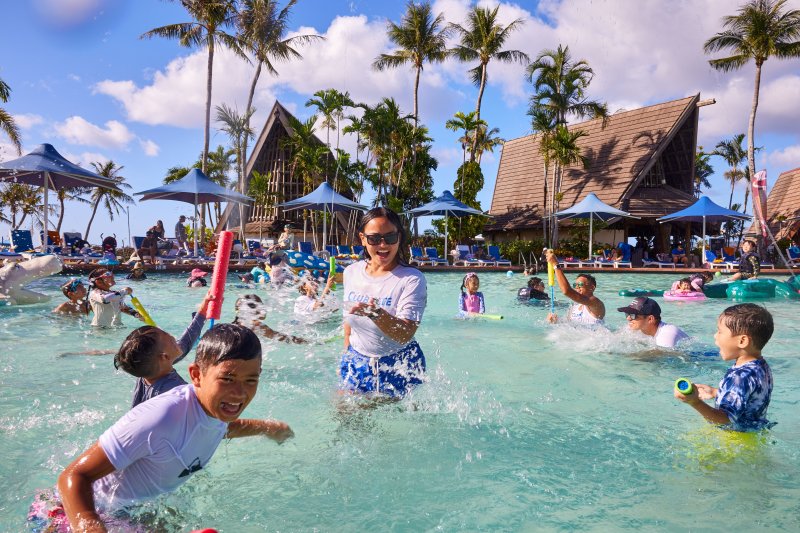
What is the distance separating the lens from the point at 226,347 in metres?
2.03

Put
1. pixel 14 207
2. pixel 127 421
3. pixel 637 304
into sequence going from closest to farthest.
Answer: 1. pixel 127 421
2. pixel 637 304
3. pixel 14 207

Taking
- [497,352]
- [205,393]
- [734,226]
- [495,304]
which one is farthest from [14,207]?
[734,226]

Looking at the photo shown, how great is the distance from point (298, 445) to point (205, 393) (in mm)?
1788

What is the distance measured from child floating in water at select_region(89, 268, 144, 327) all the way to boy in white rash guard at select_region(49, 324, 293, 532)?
18.7 ft

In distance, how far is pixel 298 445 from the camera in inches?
147

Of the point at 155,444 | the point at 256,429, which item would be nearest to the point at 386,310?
the point at 256,429

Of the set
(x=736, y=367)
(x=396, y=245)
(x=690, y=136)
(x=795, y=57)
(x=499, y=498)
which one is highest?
(x=795, y=57)

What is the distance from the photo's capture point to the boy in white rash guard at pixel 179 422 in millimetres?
1952

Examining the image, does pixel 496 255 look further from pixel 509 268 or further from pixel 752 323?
pixel 752 323

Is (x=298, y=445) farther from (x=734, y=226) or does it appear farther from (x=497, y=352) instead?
(x=734, y=226)

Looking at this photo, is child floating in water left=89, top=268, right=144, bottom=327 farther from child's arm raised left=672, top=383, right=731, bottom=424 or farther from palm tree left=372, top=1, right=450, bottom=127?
palm tree left=372, top=1, right=450, bottom=127

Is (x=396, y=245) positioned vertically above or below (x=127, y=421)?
above

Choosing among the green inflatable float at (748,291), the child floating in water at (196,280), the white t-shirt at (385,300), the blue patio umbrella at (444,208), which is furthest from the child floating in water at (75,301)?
the blue patio umbrella at (444,208)

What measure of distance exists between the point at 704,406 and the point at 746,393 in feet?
1.48
